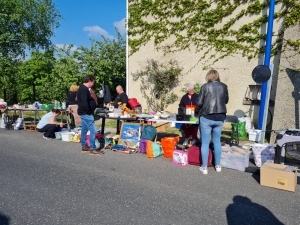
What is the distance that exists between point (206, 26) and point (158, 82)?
9.21 feet

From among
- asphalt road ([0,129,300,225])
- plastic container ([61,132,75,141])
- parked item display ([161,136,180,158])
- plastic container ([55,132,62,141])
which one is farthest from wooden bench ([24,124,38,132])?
parked item display ([161,136,180,158])

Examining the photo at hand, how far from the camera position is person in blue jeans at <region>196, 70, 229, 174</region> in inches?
171

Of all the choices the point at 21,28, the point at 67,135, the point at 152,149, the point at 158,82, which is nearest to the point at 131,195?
the point at 152,149

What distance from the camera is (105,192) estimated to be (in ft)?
12.1

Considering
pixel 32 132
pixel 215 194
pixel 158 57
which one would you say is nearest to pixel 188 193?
pixel 215 194

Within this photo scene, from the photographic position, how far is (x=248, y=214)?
3082 mm

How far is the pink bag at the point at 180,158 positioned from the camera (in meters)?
4.95

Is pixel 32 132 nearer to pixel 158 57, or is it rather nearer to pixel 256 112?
pixel 158 57

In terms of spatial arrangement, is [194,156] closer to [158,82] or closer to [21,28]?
[158,82]

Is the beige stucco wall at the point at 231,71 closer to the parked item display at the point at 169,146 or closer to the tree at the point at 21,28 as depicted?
the parked item display at the point at 169,146

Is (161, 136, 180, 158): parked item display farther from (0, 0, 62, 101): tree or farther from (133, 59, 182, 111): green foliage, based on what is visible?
(0, 0, 62, 101): tree

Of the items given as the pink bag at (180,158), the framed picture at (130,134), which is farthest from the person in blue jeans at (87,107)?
the pink bag at (180,158)

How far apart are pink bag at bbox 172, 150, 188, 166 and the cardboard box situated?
1.47m

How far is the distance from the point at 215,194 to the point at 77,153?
3520 millimetres
